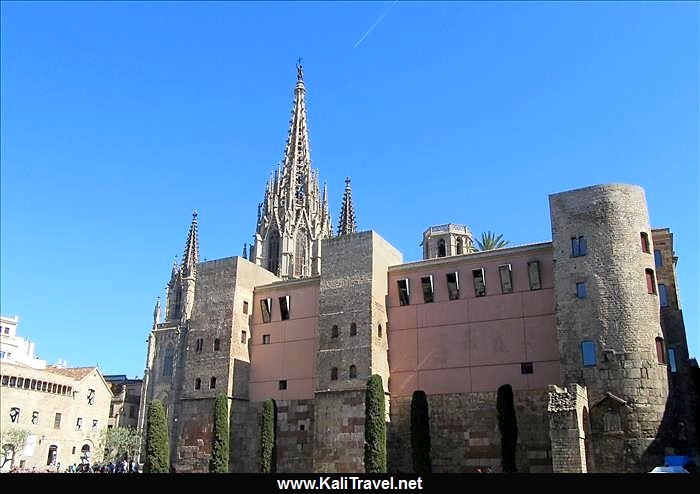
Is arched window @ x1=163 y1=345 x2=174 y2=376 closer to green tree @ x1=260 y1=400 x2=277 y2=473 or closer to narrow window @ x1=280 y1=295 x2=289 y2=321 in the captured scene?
narrow window @ x1=280 y1=295 x2=289 y2=321

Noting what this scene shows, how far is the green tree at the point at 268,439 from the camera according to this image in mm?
34438

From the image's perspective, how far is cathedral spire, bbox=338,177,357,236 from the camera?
269 ft

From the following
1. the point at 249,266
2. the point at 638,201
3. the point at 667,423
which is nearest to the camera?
the point at 667,423

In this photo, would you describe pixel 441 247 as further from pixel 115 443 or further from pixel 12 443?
pixel 12 443

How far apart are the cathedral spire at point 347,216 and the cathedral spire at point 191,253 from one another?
18.5 m

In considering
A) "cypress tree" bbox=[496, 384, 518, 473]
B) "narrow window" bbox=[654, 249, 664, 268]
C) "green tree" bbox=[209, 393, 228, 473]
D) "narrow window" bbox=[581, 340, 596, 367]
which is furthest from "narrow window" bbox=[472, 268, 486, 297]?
"green tree" bbox=[209, 393, 228, 473]

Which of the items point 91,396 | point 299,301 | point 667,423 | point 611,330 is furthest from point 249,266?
point 91,396

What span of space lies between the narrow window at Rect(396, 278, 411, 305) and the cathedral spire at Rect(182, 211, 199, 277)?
4816 centimetres

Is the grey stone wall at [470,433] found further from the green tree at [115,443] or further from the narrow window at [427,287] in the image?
the green tree at [115,443]

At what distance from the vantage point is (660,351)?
95.0ft

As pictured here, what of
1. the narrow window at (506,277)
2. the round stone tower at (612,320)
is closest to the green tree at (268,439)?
the narrow window at (506,277)

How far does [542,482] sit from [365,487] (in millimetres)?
2979

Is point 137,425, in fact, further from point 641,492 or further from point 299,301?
point 641,492

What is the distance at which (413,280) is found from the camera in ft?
117
